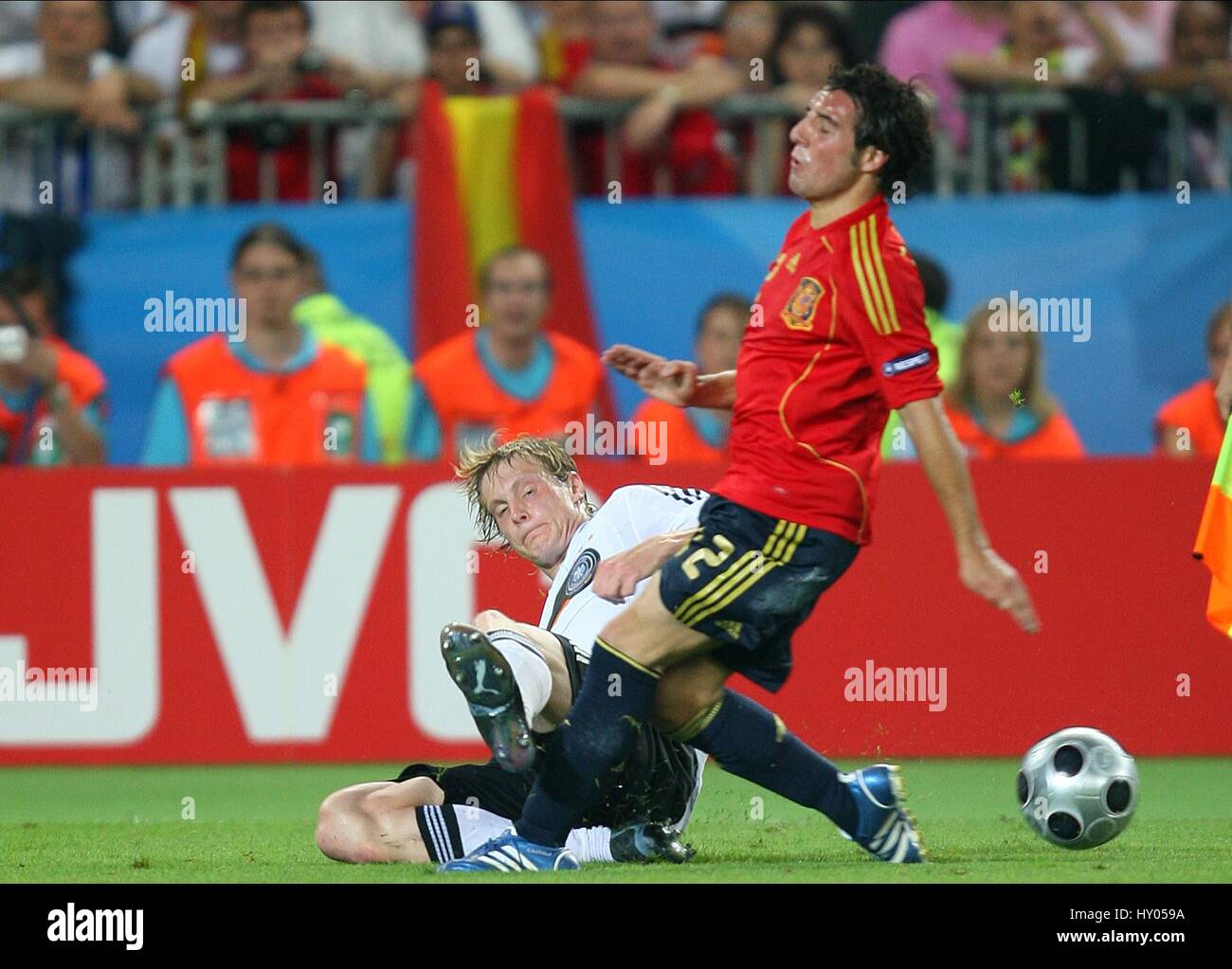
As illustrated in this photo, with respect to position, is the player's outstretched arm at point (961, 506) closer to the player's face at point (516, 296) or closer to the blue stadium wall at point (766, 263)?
the player's face at point (516, 296)

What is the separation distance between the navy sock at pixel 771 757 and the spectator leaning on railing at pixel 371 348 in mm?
4185

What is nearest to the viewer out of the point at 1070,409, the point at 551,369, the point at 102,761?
the point at 102,761

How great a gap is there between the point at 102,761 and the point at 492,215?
3.18 m

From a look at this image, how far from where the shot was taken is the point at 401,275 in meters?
9.88

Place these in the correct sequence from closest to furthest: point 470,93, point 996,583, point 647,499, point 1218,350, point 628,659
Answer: point 996,583 → point 628,659 → point 647,499 → point 1218,350 → point 470,93

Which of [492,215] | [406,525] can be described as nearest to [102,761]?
[406,525]

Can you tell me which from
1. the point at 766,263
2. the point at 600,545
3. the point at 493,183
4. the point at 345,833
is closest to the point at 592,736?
the point at 600,545

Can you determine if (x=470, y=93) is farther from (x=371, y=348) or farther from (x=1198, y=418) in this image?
(x=1198, y=418)

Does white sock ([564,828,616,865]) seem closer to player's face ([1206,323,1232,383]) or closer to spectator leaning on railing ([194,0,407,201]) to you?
player's face ([1206,323,1232,383])

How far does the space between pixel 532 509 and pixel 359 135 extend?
487cm

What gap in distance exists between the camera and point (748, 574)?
16.1 feet

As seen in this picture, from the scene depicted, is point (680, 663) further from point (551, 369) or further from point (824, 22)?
point (824, 22)

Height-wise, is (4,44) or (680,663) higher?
(4,44)

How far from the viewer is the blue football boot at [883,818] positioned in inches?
205
